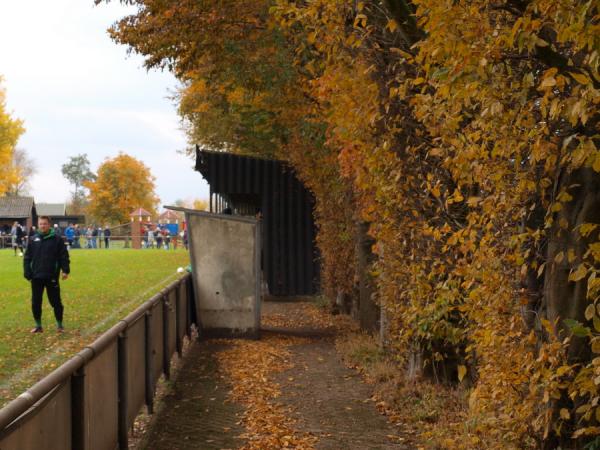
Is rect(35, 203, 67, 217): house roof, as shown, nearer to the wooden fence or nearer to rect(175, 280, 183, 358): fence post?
rect(175, 280, 183, 358): fence post

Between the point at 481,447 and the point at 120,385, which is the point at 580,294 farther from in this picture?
the point at 120,385

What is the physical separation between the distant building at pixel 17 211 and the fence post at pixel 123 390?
7954cm

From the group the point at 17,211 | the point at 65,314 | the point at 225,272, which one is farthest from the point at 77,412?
the point at 17,211

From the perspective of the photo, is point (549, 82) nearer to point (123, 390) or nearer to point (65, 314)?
point (123, 390)

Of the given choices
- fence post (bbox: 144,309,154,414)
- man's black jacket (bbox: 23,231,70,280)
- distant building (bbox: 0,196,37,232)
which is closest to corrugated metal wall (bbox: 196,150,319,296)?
man's black jacket (bbox: 23,231,70,280)

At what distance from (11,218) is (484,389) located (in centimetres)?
8451

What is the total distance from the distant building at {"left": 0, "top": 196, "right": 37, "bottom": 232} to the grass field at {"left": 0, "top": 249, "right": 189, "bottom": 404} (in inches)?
2094

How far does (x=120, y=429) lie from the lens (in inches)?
257

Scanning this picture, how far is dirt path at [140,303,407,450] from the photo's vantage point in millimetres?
7273

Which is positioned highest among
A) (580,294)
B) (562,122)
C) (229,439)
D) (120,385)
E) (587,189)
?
(562,122)

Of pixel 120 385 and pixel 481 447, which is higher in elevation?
pixel 120 385

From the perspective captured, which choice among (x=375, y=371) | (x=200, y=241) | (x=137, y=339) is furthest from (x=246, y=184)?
(x=137, y=339)

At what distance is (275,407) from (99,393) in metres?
3.20

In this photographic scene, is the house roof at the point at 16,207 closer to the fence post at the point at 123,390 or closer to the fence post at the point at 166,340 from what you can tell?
the fence post at the point at 166,340
